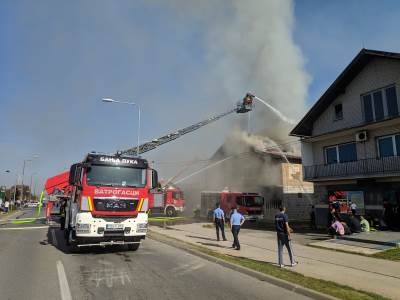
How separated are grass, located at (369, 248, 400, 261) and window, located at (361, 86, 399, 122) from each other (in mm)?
10293

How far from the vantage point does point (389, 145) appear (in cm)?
1994

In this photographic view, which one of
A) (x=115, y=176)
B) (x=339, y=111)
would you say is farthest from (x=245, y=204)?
(x=115, y=176)

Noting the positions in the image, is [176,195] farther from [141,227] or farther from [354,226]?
[141,227]

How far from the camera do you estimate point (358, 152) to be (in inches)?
846

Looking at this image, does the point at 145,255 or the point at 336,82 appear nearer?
the point at 145,255

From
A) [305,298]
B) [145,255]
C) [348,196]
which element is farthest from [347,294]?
[348,196]

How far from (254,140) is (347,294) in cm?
3431

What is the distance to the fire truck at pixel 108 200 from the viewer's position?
417 inches

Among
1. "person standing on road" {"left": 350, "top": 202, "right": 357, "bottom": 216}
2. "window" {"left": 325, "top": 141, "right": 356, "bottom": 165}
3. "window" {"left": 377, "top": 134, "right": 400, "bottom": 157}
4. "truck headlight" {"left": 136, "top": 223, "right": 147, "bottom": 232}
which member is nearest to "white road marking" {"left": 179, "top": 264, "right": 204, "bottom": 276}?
"truck headlight" {"left": 136, "top": 223, "right": 147, "bottom": 232}

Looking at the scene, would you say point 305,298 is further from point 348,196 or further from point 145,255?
point 348,196

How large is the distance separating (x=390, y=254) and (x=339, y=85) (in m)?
14.1

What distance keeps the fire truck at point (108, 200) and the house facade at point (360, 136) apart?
13.5 meters

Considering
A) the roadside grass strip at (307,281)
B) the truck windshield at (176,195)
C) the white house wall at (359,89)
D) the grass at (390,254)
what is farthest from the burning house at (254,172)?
the roadside grass strip at (307,281)

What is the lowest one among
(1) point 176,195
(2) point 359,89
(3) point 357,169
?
(1) point 176,195
